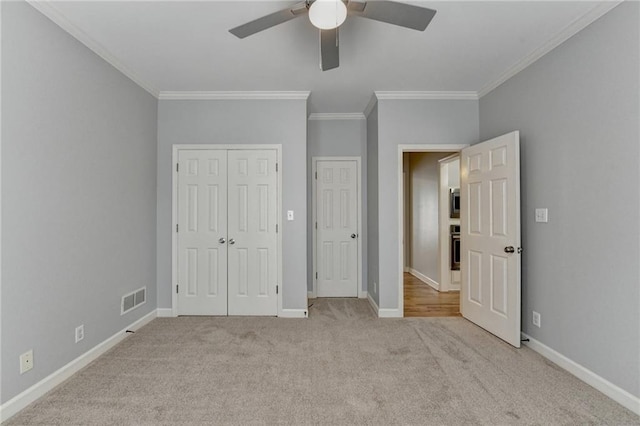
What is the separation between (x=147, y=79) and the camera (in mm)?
3508

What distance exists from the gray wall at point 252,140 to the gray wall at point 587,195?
2.27 metres

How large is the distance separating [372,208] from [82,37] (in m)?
3.32

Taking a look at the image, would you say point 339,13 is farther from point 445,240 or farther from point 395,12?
point 445,240

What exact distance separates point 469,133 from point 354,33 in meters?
2.05

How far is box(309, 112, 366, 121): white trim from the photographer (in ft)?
15.7

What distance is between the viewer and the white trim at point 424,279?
18.0ft

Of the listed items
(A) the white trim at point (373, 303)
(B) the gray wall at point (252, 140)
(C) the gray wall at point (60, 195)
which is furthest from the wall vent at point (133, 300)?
(A) the white trim at point (373, 303)

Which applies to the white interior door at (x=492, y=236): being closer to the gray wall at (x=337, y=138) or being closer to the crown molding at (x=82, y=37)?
the gray wall at (x=337, y=138)

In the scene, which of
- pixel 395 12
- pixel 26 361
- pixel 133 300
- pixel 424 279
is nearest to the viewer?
pixel 395 12

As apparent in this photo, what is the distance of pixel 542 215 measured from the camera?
2.89 metres

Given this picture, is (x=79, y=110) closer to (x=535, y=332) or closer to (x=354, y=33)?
(x=354, y=33)

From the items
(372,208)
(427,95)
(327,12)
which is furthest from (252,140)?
(327,12)

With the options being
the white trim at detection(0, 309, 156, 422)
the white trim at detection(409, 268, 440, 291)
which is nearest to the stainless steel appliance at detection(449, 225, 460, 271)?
the white trim at detection(409, 268, 440, 291)

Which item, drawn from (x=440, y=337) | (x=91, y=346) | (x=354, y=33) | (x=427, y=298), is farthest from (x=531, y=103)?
(x=91, y=346)
